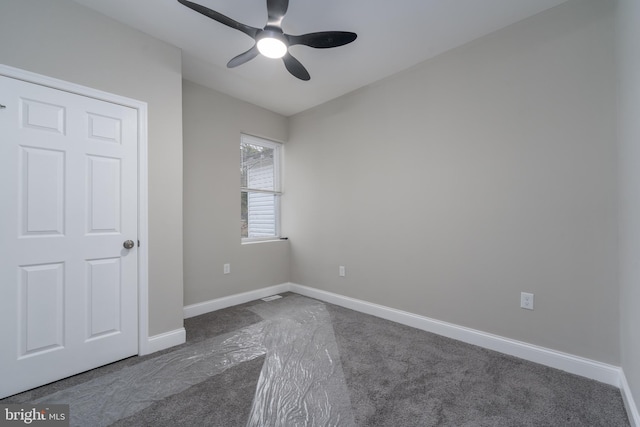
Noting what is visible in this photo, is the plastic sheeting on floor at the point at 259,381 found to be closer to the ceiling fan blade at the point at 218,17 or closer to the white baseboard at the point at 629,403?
the white baseboard at the point at 629,403

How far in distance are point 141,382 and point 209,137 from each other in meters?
2.50

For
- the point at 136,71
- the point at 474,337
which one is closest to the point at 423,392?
the point at 474,337

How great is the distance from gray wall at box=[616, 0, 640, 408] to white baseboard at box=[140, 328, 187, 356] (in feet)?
10.1

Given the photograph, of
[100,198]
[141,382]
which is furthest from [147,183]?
[141,382]

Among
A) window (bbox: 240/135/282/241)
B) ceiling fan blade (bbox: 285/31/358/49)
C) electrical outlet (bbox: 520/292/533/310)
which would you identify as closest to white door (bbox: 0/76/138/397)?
ceiling fan blade (bbox: 285/31/358/49)

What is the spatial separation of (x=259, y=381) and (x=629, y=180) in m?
2.60

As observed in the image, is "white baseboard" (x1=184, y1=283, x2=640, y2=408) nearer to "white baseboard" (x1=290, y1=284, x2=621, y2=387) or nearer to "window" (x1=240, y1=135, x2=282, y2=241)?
"white baseboard" (x1=290, y1=284, x2=621, y2=387)

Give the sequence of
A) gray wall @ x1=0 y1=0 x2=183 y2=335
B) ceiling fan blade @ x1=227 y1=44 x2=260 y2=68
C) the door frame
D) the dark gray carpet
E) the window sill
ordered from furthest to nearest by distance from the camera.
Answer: the window sill < the door frame < ceiling fan blade @ x1=227 y1=44 x2=260 y2=68 < gray wall @ x1=0 y1=0 x2=183 y2=335 < the dark gray carpet

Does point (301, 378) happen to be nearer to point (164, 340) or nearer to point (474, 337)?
point (164, 340)

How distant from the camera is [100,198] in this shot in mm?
2107

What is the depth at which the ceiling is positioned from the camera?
2.02 metres

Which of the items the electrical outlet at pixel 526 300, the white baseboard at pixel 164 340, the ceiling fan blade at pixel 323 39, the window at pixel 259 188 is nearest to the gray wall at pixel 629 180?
the electrical outlet at pixel 526 300

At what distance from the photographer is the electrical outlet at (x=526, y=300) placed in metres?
2.14

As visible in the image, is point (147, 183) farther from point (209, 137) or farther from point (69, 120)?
point (209, 137)
